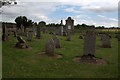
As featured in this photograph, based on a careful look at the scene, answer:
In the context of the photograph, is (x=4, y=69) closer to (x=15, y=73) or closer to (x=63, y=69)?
(x=15, y=73)

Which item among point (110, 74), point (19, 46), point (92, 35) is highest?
point (92, 35)

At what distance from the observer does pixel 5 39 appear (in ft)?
55.2

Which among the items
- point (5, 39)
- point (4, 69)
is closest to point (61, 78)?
point (4, 69)

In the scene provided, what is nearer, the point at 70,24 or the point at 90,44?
the point at 90,44

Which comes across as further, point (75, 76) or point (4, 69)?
point (4, 69)

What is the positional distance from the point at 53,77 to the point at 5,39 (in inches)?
522

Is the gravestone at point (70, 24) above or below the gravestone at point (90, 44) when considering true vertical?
above

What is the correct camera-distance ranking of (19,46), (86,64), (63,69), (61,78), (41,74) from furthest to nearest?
(19,46), (86,64), (63,69), (41,74), (61,78)

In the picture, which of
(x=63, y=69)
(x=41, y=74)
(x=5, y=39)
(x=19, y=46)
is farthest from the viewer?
(x=5, y=39)

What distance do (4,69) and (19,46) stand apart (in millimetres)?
6168

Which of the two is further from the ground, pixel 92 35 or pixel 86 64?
pixel 92 35

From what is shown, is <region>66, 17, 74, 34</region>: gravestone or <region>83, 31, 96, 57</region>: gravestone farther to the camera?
<region>66, 17, 74, 34</region>: gravestone

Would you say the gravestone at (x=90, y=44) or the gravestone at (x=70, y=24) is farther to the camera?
the gravestone at (x=70, y=24)

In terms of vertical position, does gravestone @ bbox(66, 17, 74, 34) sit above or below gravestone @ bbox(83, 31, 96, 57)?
above
